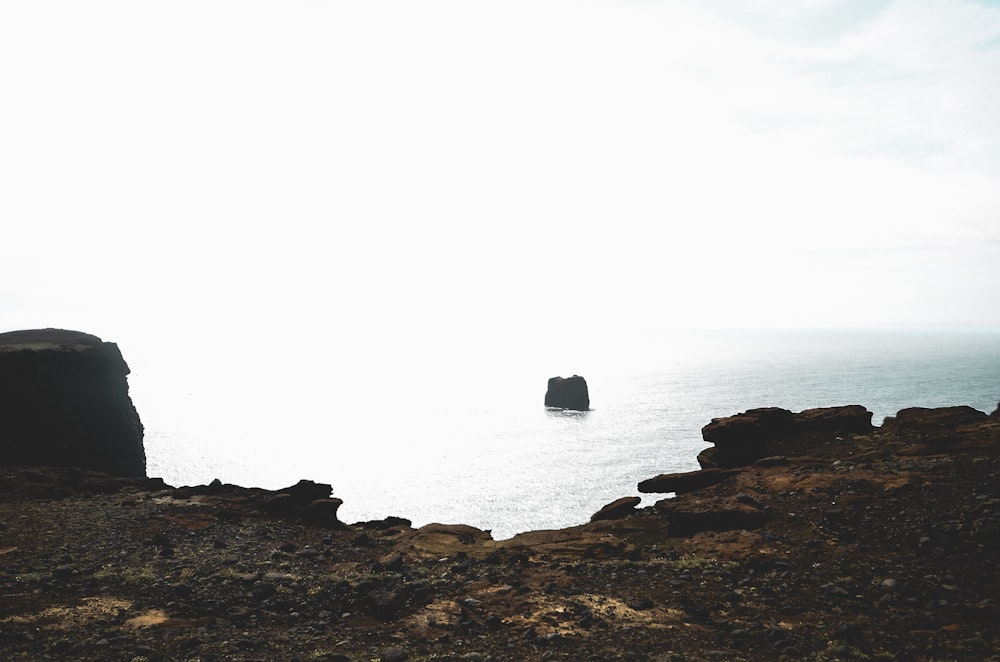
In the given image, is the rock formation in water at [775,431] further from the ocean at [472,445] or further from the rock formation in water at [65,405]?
the rock formation in water at [65,405]

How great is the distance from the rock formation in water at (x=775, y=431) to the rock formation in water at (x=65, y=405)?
58854 millimetres

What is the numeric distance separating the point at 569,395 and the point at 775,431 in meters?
142

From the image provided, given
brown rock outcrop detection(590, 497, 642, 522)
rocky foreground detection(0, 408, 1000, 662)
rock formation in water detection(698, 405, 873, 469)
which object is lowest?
brown rock outcrop detection(590, 497, 642, 522)

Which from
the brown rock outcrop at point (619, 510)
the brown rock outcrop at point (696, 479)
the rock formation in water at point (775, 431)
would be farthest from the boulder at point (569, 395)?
the brown rock outcrop at point (619, 510)

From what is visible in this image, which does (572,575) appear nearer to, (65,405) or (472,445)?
(65,405)

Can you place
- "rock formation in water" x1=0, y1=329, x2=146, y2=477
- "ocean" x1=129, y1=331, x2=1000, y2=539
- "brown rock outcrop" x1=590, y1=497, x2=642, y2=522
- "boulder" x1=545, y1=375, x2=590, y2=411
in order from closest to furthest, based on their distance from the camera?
"brown rock outcrop" x1=590, y1=497, x2=642, y2=522
"rock formation in water" x1=0, y1=329, x2=146, y2=477
"ocean" x1=129, y1=331, x2=1000, y2=539
"boulder" x1=545, y1=375, x2=590, y2=411

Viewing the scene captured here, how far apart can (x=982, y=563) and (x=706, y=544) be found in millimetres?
6309

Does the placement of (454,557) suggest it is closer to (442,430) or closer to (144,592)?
(144,592)

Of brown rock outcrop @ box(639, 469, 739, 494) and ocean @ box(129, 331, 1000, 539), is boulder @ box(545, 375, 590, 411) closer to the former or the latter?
ocean @ box(129, 331, 1000, 539)

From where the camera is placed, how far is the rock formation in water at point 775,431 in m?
25.2

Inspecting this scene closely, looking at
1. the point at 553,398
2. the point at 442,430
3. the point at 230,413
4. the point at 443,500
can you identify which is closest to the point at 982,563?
the point at 443,500

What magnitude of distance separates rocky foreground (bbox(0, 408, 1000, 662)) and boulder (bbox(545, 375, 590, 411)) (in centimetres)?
14409

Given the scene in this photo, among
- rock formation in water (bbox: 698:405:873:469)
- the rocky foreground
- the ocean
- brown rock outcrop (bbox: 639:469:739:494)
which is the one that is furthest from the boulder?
brown rock outcrop (bbox: 639:469:739:494)

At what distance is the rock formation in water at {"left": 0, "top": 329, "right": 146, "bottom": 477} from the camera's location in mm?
49281
